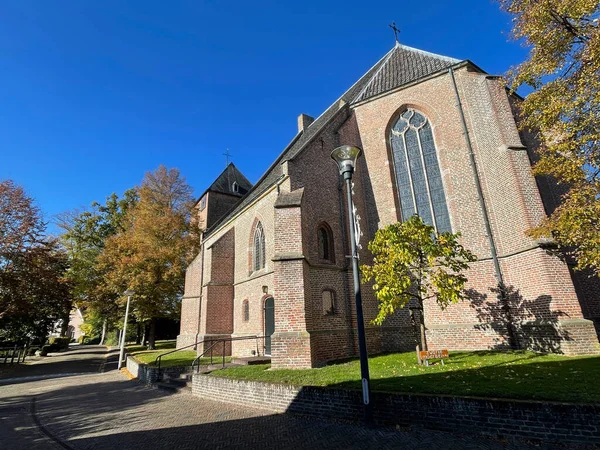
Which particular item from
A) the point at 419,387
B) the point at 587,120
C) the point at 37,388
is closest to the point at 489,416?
the point at 419,387

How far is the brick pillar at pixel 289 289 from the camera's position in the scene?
33.9ft

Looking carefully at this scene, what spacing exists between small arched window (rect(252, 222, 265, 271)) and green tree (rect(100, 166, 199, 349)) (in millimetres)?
10072

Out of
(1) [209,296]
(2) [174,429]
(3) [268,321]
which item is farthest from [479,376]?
(1) [209,296]

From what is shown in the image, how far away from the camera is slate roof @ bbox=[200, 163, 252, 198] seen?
29.9 metres

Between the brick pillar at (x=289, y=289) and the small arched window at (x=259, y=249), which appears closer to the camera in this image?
the brick pillar at (x=289, y=289)

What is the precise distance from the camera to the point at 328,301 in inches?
480

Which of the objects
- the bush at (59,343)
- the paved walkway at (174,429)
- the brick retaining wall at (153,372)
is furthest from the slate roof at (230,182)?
the bush at (59,343)

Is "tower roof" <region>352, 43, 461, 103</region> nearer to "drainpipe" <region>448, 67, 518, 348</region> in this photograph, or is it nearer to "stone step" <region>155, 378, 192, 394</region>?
"drainpipe" <region>448, 67, 518, 348</region>

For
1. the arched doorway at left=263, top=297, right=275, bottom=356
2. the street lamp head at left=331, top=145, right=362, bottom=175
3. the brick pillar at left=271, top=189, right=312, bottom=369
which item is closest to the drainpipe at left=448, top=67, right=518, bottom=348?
the brick pillar at left=271, top=189, right=312, bottom=369

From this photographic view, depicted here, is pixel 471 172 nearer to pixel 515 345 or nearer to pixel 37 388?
pixel 515 345

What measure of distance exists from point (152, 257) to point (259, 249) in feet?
36.8

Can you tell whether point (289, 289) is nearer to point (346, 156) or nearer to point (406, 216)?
point (346, 156)

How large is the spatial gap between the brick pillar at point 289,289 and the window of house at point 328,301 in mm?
1412

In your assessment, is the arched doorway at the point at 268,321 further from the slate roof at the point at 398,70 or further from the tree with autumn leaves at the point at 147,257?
the tree with autumn leaves at the point at 147,257
